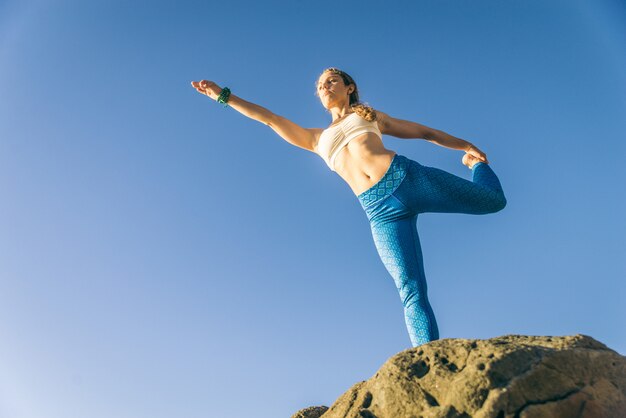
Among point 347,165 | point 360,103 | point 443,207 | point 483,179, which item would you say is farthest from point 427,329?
point 360,103

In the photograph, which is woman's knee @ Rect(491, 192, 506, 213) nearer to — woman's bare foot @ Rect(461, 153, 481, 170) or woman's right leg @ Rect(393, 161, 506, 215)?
woman's right leg @ Rect(393, 161, 506, 215)

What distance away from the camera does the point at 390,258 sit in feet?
15.6

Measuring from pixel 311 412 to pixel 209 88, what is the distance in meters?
3.56

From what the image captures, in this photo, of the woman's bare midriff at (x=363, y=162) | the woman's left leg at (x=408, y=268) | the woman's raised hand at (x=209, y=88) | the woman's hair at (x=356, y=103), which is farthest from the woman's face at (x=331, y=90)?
the woman's left leg at (x=408, y=268)

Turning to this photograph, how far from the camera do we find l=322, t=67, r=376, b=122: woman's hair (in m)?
5.63

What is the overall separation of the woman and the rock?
34.9 inches

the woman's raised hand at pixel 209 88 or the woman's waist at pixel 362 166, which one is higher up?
the woman's raised hand at pixel 209 88

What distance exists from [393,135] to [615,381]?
366 cm

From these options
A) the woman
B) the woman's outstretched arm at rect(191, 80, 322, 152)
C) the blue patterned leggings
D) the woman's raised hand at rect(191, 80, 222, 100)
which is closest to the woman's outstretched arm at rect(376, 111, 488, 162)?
the woman

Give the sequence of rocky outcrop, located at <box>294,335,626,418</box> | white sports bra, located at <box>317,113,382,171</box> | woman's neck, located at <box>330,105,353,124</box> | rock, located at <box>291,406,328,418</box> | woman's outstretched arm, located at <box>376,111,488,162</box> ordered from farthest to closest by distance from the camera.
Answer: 1. woman's neck, located at <box>330,105,353,124</box>
2. woman's outstretched arm, located at <box>376,111,488,162</box>
3. white sports bra, located at <box>317,113,382,171</box>
4. rock, located at <box>291,406,328,418</box>
5. rocky outcrop, located at <box>294,335,626,418</box>

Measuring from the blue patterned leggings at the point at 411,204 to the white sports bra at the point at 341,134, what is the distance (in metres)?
0.69

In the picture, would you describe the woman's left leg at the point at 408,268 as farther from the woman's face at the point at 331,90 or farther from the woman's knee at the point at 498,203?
Result: the woman's face at the point at 331,90

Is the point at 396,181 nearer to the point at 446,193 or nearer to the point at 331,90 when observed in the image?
the point at 446,193

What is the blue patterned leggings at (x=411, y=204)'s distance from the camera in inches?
182
